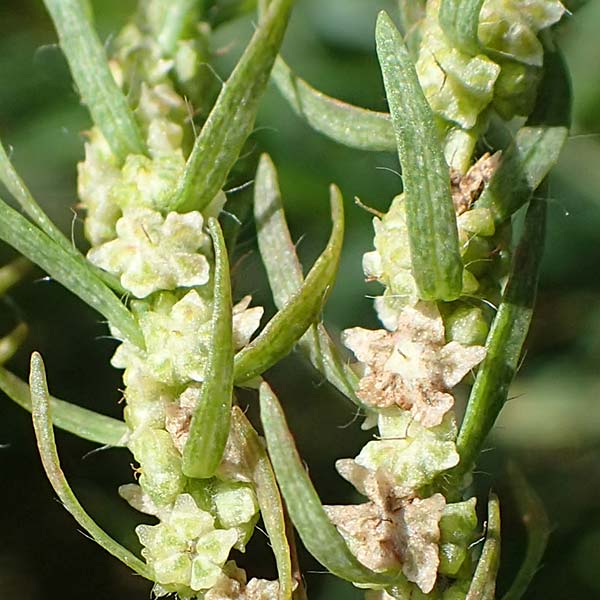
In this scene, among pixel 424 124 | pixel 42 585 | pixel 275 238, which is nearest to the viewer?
pixel 424 124

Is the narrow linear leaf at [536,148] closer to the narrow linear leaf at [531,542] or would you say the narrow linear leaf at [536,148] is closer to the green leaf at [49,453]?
the narrow linear leaf at [531,542]

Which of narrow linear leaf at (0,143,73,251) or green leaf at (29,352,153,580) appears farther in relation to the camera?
narrow linear leaf at (0,143,73,251)

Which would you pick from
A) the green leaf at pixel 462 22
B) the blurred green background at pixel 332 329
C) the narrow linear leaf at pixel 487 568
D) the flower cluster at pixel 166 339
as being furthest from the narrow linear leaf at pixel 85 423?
the blurred green background at pixel 332 329

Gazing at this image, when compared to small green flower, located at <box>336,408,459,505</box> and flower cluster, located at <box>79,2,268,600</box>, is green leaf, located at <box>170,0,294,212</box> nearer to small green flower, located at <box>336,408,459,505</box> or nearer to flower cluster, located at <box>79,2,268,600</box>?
flower cluster, located at <box>79,2,268,600</box>

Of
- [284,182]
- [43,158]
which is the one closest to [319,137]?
[284,182]

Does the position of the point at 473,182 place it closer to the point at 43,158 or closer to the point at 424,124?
the point at 424,124

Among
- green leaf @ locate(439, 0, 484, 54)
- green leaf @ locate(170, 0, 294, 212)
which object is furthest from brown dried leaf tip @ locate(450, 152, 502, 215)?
green leaf @ locate(170, 0, 294, 212)

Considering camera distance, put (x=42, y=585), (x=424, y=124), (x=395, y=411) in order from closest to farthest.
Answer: (x=424, y=124) → (x=395, y=411) → (x=42, y=585)
